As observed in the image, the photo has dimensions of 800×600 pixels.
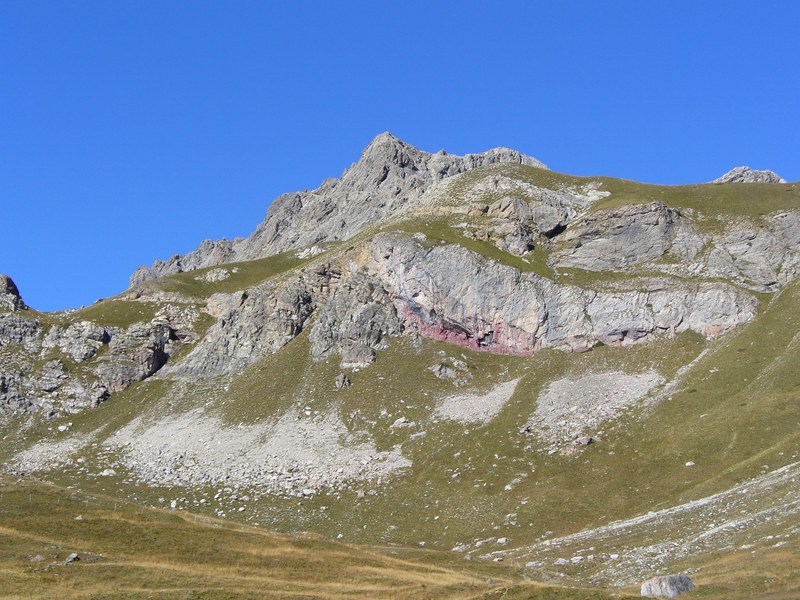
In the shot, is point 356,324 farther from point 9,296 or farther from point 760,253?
point 9,296

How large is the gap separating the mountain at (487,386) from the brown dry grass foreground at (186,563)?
24.1 feet

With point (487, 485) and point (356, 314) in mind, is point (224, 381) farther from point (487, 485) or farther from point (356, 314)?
point (487, 485)

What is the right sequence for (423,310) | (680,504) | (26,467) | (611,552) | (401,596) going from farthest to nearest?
(423,310)
(26,467)
(680,504)
(611,552)
(401,596)

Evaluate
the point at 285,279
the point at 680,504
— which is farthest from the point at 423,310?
the point at 680,504

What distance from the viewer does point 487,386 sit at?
98188mm

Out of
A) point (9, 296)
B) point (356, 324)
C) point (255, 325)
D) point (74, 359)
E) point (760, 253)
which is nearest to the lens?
point (760, 253)

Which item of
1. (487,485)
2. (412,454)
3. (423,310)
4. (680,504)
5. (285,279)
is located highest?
(285,279)

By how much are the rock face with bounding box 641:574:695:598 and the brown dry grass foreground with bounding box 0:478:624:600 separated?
6.45ft

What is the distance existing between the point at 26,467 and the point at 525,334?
71.7 metres

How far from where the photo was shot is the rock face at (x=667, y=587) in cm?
3581

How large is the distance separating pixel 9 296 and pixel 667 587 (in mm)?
132120

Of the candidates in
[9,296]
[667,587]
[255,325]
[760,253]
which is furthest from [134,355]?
[667,587]

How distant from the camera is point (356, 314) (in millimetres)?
115375

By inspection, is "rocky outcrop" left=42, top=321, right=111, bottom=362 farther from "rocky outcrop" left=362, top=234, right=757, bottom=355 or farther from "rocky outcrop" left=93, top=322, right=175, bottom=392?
"rocky outcrop" left=362, top=234, right=757, bottom=355
